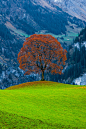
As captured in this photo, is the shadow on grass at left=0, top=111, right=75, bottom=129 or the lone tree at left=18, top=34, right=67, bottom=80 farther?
the lone tree at left=18, top=34, right=67, bottom=80

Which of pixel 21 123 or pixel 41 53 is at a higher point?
pixel 41 53

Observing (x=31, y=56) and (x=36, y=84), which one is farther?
(x=31, y=56)

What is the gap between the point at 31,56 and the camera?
5884 centimetres

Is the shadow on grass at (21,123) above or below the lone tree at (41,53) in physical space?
below

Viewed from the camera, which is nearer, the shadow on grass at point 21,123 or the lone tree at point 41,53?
the shadow on grass at point 21,123

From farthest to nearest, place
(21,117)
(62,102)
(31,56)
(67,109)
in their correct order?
(31,56), (62,102), (67,109), (21,117)

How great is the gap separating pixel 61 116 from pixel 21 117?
456cm

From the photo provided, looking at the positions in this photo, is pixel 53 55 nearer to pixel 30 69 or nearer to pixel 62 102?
pixel 30 69

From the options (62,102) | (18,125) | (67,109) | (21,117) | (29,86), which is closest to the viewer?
(18,125)

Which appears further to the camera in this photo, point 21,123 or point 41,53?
point 41,53

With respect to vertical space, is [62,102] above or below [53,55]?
below

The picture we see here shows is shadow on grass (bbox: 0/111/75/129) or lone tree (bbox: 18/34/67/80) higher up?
lone tree (bbox: 18/34/67/80)

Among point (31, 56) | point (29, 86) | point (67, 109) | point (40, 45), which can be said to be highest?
point (40, 45)

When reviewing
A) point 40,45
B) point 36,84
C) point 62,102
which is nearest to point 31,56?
point 40,45
